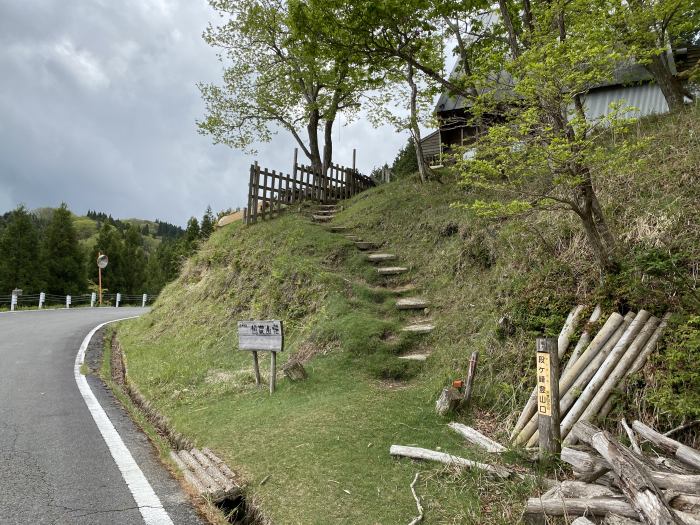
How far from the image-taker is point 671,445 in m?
3.56

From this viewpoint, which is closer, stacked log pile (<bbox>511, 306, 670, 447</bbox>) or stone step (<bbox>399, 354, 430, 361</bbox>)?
stacked log pile (<bbox>511, 306, 670, 447</bbox>)

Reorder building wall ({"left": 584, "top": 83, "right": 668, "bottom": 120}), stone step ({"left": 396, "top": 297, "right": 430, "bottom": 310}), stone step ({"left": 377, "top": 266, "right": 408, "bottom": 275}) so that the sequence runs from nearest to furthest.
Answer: stone step ({"left": 396, "top": 297, "right": 430, "bottom": 310}) < stone step ({"left": 377, "top": 266, "right": 408, "bottom": 275}) < building wall ({"left": 584, "top": 83, "right": 668, "bottom": 120})

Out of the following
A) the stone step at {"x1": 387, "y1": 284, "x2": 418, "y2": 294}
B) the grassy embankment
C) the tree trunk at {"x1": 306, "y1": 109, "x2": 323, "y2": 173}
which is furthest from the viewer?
the tree trunk at {"x1": 306, "y1": 109, "x2": 323, "y2": 173}

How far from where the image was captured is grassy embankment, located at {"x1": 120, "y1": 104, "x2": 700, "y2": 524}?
425 centimetres

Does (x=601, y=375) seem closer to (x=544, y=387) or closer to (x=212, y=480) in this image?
(x=544, y=387)

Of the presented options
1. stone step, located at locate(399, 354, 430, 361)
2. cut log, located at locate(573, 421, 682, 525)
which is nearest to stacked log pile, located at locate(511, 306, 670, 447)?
cut log, located at locate(573, 421, 682, 525)

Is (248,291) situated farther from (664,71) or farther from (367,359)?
(664,71)

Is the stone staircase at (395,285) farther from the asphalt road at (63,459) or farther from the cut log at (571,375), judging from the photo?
the asphalt road at (63,459)

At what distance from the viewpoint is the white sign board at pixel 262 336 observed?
23.8 ft

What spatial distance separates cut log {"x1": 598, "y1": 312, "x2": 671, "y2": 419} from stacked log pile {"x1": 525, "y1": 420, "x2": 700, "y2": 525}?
0.59m

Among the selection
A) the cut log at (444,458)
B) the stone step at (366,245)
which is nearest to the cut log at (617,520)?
the cut log at (444,458)

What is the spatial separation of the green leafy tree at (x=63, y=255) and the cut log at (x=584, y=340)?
50.8 meters

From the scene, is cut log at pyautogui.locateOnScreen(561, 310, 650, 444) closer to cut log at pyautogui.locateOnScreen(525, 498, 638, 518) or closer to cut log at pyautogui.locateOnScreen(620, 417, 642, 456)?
cut log at pyautogui.locateOnScreen(620, 417, 642, 456)

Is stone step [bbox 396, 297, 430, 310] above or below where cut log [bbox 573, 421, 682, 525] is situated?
above
